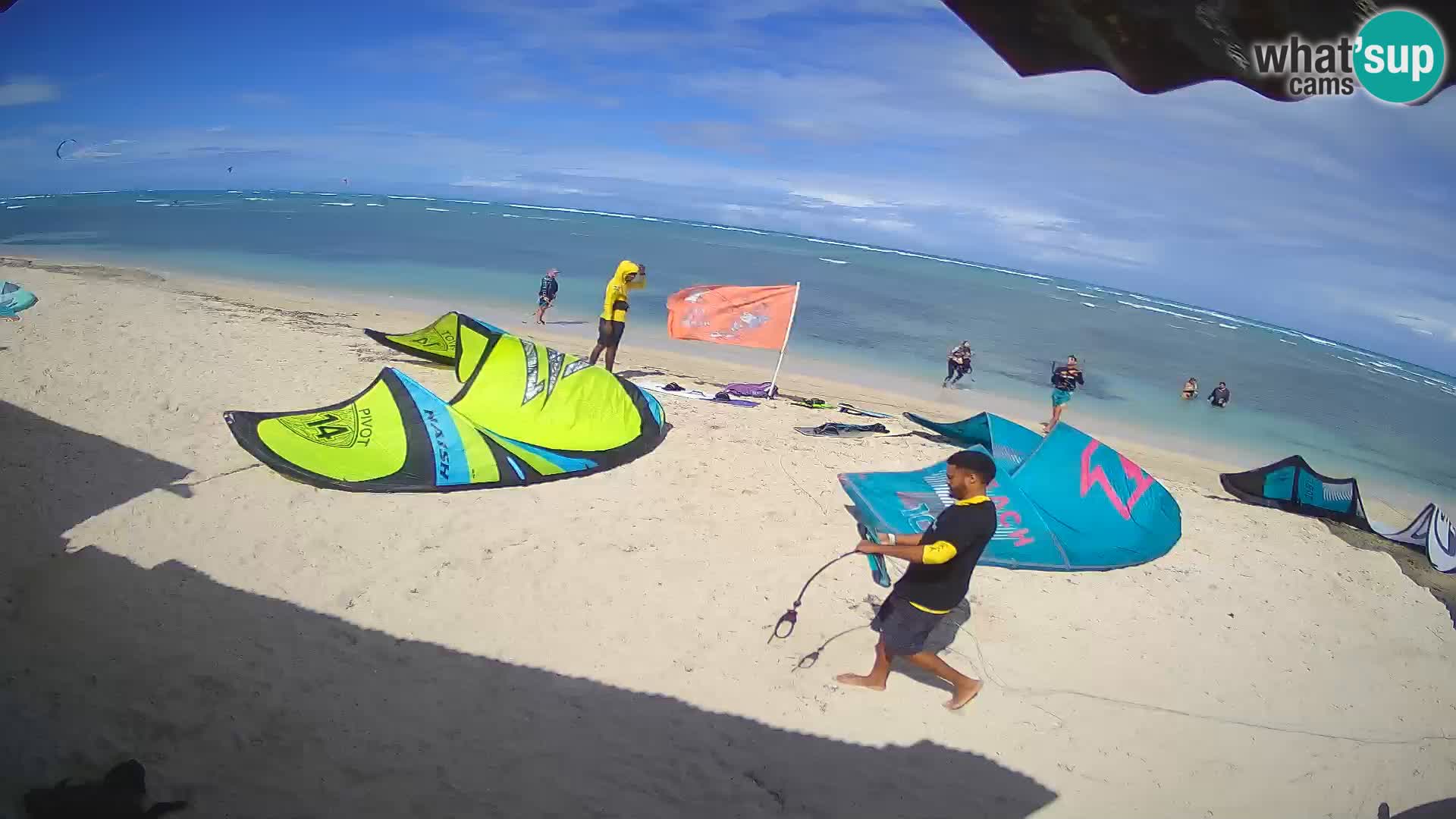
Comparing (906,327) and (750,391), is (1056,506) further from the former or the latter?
(906,327)

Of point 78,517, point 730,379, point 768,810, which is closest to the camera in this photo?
point 768,810

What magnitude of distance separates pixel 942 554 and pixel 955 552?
0.30 ft

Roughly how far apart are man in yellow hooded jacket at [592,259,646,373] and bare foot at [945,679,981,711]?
7.56 meters

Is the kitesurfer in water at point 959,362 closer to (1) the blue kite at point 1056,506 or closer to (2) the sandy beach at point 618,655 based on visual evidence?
(2) the sandy beach at point 618,655

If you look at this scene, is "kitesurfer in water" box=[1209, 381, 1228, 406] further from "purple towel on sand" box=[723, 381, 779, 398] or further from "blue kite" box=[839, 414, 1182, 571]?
"blue kite" box=[839, 414, 1182, 571]

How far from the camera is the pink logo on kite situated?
7.39 meters

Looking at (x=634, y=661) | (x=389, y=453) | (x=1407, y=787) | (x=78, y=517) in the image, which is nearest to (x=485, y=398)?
(x=389, y=453)

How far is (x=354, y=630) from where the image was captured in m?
5.02

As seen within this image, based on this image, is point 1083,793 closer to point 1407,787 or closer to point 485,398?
point 1407,787

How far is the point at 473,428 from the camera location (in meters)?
7.47

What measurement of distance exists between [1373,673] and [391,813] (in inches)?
313

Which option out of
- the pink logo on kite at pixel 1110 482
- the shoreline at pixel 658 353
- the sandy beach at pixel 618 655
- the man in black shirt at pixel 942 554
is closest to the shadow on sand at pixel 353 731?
the sandy beach at pixel 618 655

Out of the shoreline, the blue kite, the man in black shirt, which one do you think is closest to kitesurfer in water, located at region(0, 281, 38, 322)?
the shoreline

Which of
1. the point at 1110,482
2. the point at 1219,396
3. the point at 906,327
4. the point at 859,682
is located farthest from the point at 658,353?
the point at 1219,396
